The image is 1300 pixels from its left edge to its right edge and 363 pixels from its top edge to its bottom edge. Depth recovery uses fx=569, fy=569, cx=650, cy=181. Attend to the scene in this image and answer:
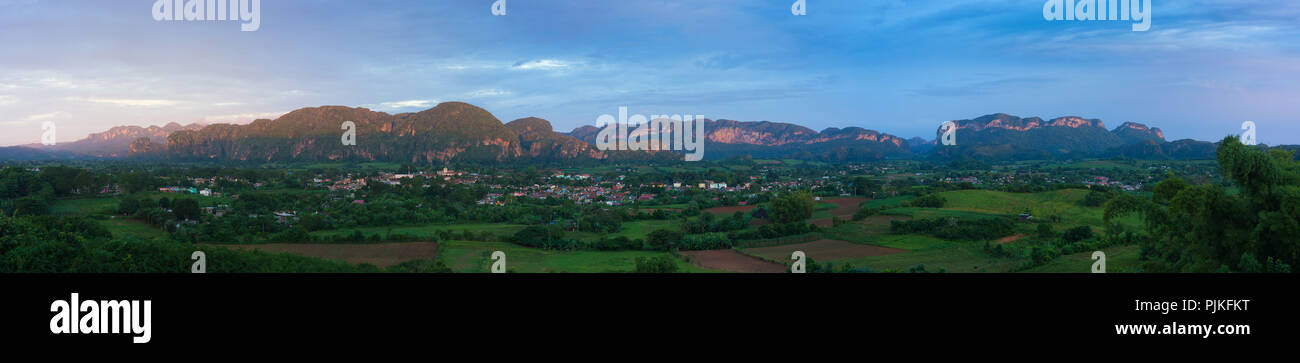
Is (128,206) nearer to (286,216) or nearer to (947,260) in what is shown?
(286,216)

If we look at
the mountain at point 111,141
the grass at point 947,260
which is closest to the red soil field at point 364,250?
the grass at point 947,260

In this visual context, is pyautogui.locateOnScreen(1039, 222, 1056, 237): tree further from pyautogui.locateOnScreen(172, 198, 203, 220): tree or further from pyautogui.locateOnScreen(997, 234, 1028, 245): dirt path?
pyautogui.locateOnScreen(172, 198, 203, 220): tree

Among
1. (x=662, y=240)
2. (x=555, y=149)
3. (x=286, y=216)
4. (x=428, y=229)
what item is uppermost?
(x=555, y=149)

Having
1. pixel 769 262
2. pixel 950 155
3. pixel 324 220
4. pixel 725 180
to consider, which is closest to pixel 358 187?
pixel 324 220

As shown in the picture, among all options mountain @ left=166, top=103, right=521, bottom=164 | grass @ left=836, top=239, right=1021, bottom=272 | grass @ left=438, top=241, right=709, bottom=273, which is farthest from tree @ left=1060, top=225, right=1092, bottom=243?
mountain @ left=166, top=103, right=521, bottom=164

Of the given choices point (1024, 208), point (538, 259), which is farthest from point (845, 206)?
point (538, 259)
